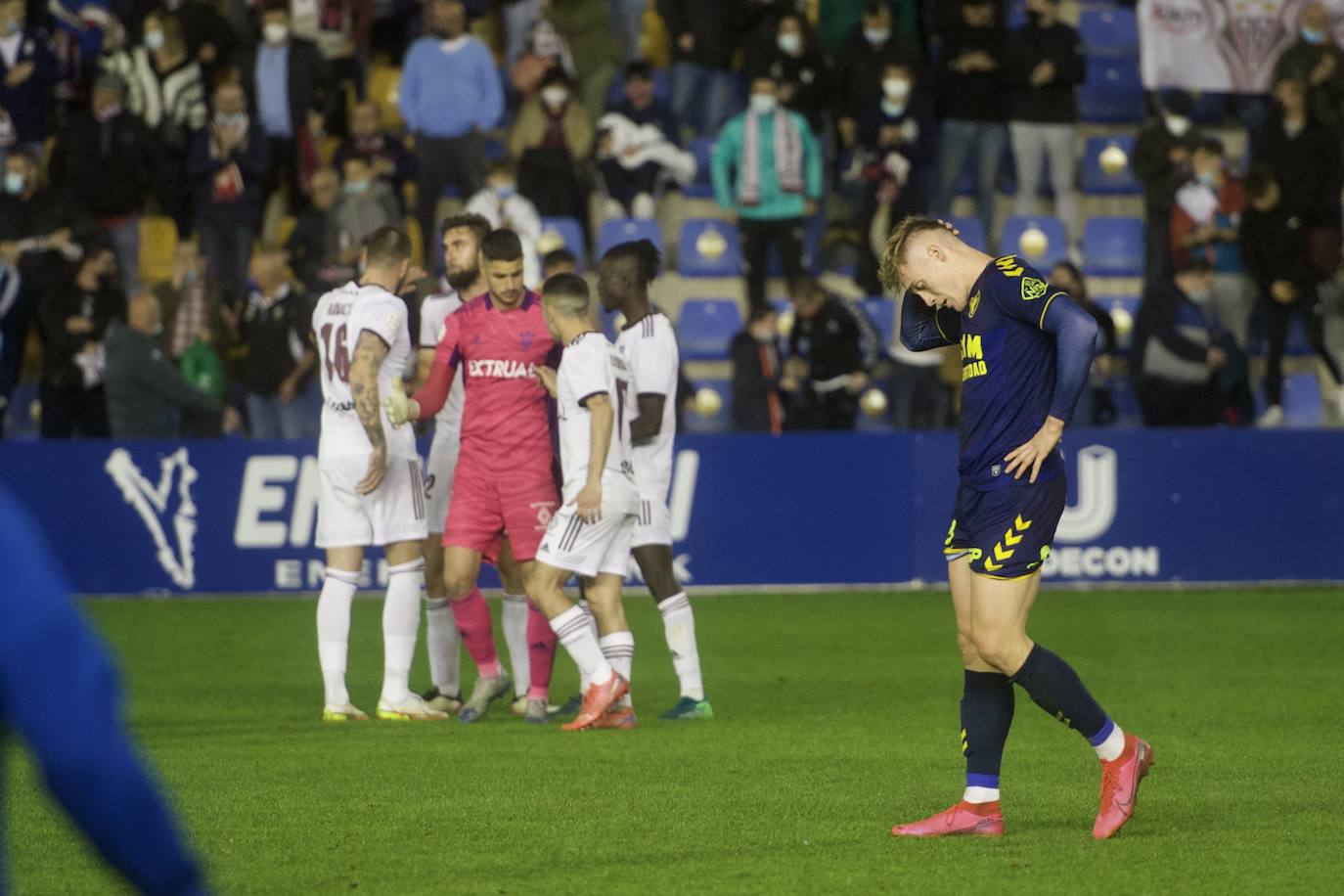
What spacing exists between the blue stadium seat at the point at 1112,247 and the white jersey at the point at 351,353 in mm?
11677

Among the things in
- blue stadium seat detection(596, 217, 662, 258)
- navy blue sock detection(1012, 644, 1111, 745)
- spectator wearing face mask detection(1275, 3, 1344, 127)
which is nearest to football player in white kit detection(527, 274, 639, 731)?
navy blue sock detection(1012, 644, 1111, 745)

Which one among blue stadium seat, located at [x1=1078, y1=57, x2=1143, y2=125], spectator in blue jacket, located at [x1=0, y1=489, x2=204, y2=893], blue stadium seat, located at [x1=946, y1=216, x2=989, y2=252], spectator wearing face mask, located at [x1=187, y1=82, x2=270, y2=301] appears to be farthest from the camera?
blue stadium seat, located at [x1=1078, y1=57, x2=1143, y2=125]

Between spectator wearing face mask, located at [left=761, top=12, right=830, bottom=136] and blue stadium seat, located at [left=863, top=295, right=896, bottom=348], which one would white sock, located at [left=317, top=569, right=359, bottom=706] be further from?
spectator wearing face mask, located at [left=761, top=12, right=830, bottom=136]

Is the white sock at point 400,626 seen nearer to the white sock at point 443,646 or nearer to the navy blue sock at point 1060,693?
the white sock at point 443,646

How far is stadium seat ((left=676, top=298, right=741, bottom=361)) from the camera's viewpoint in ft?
62.3

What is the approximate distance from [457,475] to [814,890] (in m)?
4.33

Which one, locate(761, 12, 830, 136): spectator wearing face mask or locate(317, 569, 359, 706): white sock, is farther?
locate(761, 12, 830, 136): spectator wearing face mask

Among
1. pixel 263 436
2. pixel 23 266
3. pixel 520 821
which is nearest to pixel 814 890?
pixel 520 821

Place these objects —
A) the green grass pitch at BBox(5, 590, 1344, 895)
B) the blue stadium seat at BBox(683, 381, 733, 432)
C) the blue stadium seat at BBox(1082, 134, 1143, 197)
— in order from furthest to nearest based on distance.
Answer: the blue stadium seat at BBox(1082, 134, 1143, 197), the blue stadium seat at BBox(683, 381, 733, 432), the green grass pitch at BBox(5, 590, 1344, 895)

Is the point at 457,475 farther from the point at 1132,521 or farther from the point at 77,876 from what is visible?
the point at 1132,521

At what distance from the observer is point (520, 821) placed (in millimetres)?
6750

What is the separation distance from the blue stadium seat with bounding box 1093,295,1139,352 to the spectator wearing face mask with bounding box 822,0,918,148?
2.81 meters

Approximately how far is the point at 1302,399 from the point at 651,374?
10905 mm

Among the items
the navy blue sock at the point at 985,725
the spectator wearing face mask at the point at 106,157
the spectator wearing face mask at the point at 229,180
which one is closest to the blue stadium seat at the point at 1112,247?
the spectator wearing face mask at the point at 229,180
